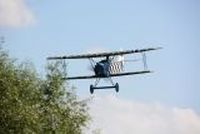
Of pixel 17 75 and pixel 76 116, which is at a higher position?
pixel 17 75

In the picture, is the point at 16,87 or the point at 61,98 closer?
the point at 16,87

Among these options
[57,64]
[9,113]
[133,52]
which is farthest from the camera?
[133,52]

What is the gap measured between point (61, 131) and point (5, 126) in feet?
18.2

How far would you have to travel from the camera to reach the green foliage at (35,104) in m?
51.7

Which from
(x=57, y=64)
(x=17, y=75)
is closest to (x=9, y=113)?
(x=17, y=75)

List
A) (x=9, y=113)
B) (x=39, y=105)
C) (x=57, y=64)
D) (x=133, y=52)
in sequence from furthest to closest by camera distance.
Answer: (x=133, y=52) → (x=57, y=64) → (x=39, y=105) → (x=9, y=113)

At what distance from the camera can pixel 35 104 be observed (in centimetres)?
5494

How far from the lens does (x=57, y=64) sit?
59.5m

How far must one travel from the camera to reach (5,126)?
2036 inches

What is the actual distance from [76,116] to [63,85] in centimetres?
280

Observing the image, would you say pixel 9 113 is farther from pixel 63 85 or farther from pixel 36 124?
pixel 63 85

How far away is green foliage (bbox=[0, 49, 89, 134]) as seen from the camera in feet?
169

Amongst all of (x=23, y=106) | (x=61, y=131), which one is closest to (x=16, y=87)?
(x=23, y=106)

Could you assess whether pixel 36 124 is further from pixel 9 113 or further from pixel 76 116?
pixel 76 116
